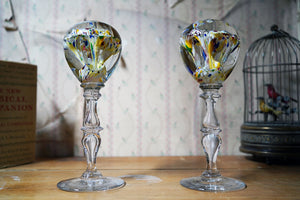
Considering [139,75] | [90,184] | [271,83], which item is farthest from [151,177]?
[271,83]

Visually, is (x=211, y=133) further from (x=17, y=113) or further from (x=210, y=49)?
(x=17, y=113)

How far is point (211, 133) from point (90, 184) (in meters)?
0.34

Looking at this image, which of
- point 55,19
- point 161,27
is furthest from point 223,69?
point 55,19

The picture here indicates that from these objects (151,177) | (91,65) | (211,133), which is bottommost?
(151,177)

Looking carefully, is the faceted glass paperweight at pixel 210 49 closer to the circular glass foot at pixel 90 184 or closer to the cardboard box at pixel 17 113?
the circular glass foot at pixel 90 184

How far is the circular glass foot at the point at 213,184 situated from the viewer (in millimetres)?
655

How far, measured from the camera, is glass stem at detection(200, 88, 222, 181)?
2.27 ft

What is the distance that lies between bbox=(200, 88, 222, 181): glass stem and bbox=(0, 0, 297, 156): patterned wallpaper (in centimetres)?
50

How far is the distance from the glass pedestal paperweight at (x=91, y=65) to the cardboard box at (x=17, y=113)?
0.38 m

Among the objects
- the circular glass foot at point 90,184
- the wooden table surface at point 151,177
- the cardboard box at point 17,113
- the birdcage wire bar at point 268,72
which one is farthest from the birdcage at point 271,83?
the cardboard box at point 17,113

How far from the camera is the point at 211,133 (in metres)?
0.70

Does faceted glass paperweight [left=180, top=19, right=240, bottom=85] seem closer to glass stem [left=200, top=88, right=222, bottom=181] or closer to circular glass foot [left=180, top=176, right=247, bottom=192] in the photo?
glass stem [left=200, top=88, right=222, bottom=181]

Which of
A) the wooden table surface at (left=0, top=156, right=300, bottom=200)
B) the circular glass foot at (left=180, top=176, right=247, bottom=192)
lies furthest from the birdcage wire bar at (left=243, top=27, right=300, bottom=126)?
the circular glass foot at (left=180, top=176, right=247, bottom=192)

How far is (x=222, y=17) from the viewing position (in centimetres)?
121
